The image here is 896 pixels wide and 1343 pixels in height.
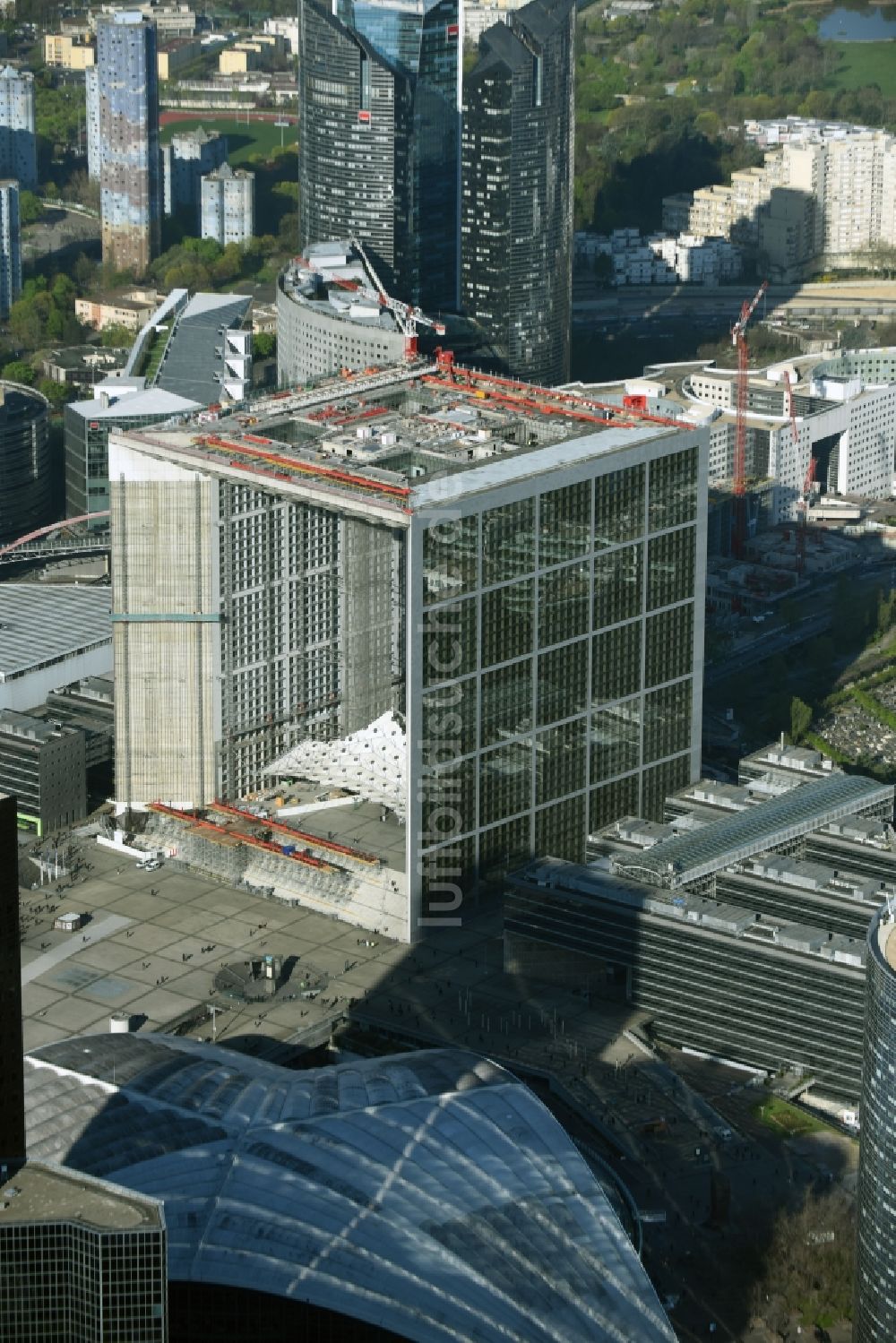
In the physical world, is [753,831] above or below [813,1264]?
above

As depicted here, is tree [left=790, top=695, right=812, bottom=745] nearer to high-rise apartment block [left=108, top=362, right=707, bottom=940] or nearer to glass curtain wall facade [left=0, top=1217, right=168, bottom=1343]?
high-rise apartment block [left=108, top=362, right=707, bottom=940]

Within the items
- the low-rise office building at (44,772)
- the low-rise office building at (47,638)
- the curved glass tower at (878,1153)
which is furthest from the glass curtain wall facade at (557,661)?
the curved glass tower at (878,1153)

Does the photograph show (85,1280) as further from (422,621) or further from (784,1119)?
(422,621)

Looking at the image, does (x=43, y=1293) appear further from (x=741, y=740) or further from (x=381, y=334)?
Answer: (x=381, y=334)

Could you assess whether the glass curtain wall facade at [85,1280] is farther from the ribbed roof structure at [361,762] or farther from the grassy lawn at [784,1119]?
the ribbed roof structure at [361,762]

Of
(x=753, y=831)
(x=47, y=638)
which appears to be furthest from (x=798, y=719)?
(x=47, y=638)

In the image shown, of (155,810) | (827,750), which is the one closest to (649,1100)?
(155,810)

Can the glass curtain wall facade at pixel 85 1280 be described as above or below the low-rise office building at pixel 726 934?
above
